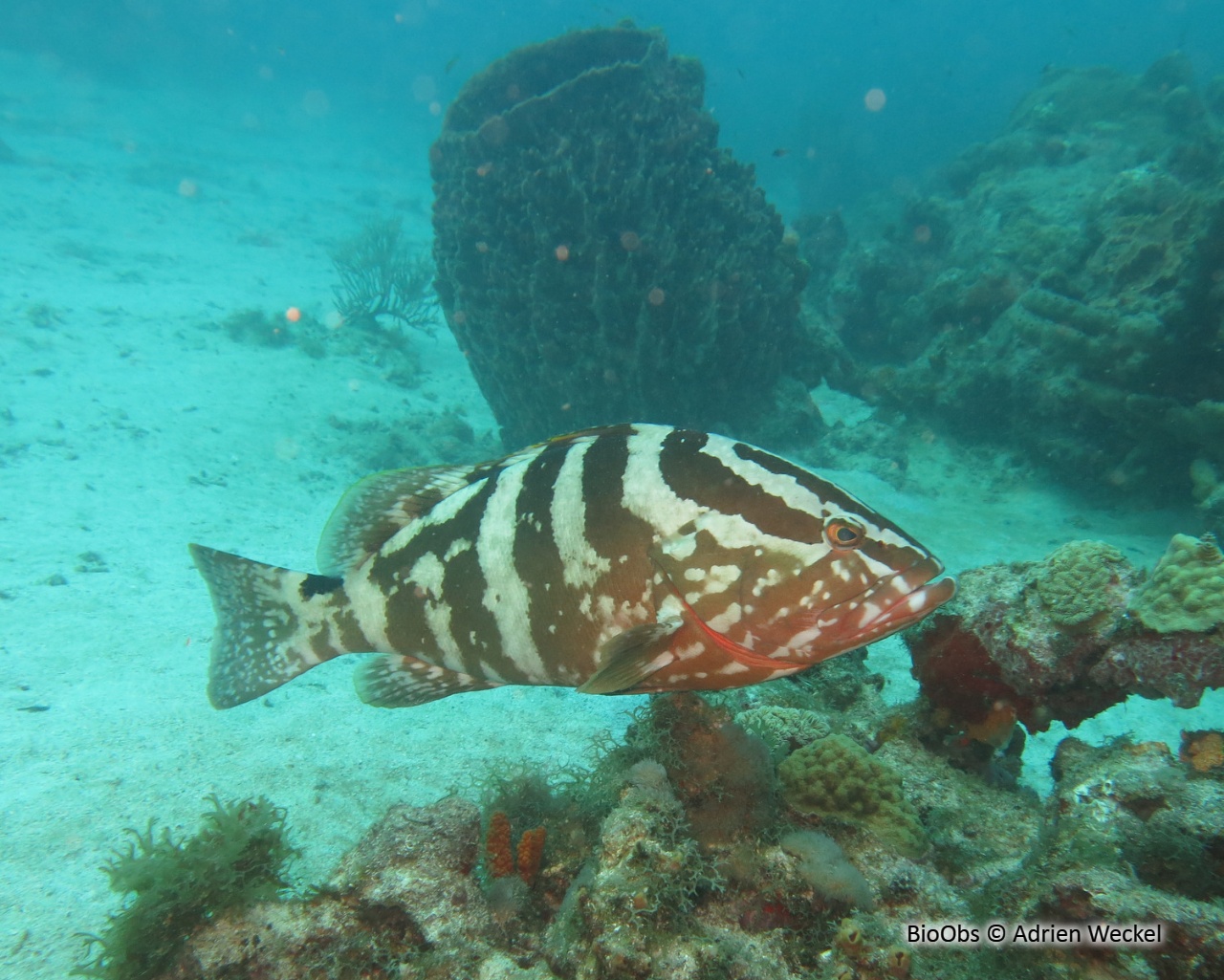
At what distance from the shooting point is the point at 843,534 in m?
2.18

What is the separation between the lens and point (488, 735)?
493 cm

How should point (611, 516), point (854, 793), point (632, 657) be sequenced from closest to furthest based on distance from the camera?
point (632, 657) → point (611, 516) → point (854, 793)

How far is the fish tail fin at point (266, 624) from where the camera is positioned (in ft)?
10.4

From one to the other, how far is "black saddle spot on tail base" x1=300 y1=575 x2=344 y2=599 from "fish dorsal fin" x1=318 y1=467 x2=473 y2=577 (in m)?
0.05

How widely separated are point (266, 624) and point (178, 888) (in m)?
1.28

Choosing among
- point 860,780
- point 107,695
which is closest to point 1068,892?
point 860,780

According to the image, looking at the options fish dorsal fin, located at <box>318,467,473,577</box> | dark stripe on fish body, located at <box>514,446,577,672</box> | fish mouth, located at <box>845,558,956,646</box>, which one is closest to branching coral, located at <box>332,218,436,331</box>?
fish dorsal fin, located at <box>318,467,473,577</box>

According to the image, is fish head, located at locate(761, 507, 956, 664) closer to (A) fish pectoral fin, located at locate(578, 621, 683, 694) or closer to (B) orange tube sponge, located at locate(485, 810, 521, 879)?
(A) fish pectoral fin, located at locate(578, 621, 683, 694)

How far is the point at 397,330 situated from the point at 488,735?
42.3 ft

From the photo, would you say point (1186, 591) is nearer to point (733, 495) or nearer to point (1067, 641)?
point (1067, 641)

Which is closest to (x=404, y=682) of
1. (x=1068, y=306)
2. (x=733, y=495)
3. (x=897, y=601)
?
(x=733, y=495)

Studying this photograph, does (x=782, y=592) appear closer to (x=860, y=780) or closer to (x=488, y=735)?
(x=860, y=780)

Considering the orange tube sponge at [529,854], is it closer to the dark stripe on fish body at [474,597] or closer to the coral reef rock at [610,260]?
the dark stripe on fish body at [474,597]

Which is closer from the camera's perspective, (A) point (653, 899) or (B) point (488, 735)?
(A) point (653, 899)
